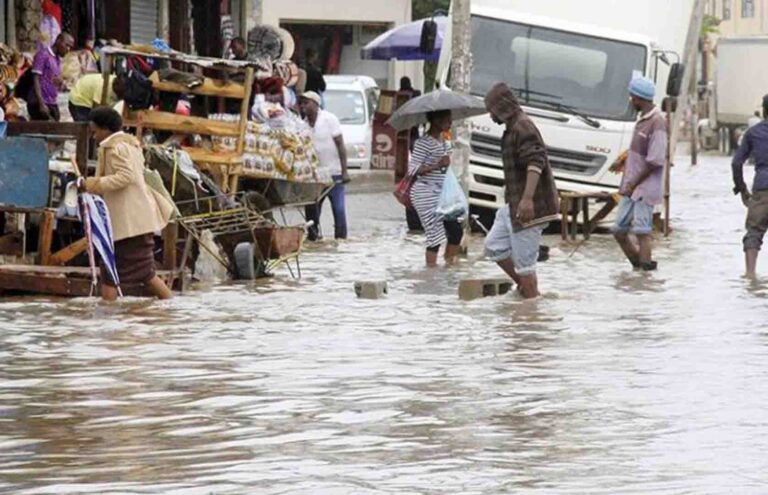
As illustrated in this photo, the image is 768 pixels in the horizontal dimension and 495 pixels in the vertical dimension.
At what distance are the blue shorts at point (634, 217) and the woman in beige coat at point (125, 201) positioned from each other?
16.1ft

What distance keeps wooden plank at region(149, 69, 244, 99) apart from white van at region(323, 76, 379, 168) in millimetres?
16314

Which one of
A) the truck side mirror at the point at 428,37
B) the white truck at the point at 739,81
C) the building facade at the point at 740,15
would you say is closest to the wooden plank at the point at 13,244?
the truck side mirror at the point at 428,37

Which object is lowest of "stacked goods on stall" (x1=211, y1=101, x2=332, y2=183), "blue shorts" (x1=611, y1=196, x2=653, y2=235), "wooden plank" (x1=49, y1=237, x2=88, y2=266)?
"wooden plank" (x1=49, y1=237, x2=88, y2=266)

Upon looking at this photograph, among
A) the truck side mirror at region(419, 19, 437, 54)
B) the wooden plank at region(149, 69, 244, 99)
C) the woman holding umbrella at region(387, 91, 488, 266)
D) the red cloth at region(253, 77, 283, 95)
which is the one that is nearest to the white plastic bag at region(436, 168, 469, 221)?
the woman holding umbrella at region(387, 91, 488, 266)

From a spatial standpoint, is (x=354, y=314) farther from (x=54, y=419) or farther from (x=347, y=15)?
(x=347, y=15)

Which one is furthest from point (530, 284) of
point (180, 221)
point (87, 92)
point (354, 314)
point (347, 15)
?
point (347, 15)

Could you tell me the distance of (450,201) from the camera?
1975cm

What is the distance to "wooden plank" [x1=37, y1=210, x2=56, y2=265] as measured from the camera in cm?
1655

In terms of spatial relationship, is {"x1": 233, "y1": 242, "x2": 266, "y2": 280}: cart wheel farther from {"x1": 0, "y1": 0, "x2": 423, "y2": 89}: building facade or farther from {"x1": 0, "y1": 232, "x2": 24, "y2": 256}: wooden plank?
{"x1": 0, "y1": 0, "x2": 423, "y2": 89}: building facade

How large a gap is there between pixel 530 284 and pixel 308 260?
5330 millimetres

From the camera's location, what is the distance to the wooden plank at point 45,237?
54.3 ft

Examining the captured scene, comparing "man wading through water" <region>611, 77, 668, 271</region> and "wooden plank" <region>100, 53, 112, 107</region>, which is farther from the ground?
"wooden plank" <region>100, 53, 112, 107</region>

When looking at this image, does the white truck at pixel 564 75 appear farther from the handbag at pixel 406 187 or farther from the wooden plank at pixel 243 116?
the wooden plank at pixel 243 116

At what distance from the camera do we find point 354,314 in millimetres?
14984
